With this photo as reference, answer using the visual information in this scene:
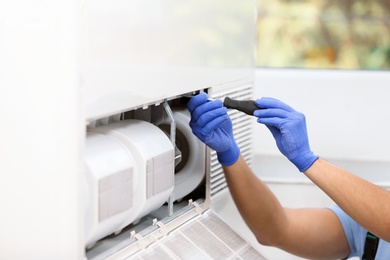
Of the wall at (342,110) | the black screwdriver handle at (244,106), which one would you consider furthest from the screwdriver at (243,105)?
the wall at (342,110)

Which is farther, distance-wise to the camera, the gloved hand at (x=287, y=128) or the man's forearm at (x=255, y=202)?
the man's forearm at (x=255, y=202)

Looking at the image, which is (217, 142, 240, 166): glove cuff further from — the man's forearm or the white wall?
the white wall

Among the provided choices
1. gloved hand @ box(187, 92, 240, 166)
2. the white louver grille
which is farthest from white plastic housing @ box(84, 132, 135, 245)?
the white louver grille

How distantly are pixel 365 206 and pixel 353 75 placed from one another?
864 millimetres

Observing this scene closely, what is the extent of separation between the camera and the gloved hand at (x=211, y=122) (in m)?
1.75

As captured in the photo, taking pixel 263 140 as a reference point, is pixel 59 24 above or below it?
above

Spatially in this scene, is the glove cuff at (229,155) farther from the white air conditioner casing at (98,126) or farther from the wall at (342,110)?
the wall at (342,110)

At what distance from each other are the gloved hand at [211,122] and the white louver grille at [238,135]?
0.09 meters

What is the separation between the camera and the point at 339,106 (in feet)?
8.29

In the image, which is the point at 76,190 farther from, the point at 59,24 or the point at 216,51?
the point at 216,51

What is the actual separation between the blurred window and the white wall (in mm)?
515

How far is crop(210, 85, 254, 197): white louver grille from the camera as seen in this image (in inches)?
76.3

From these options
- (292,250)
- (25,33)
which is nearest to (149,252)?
(25,33)

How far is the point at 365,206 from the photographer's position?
5.83ft
